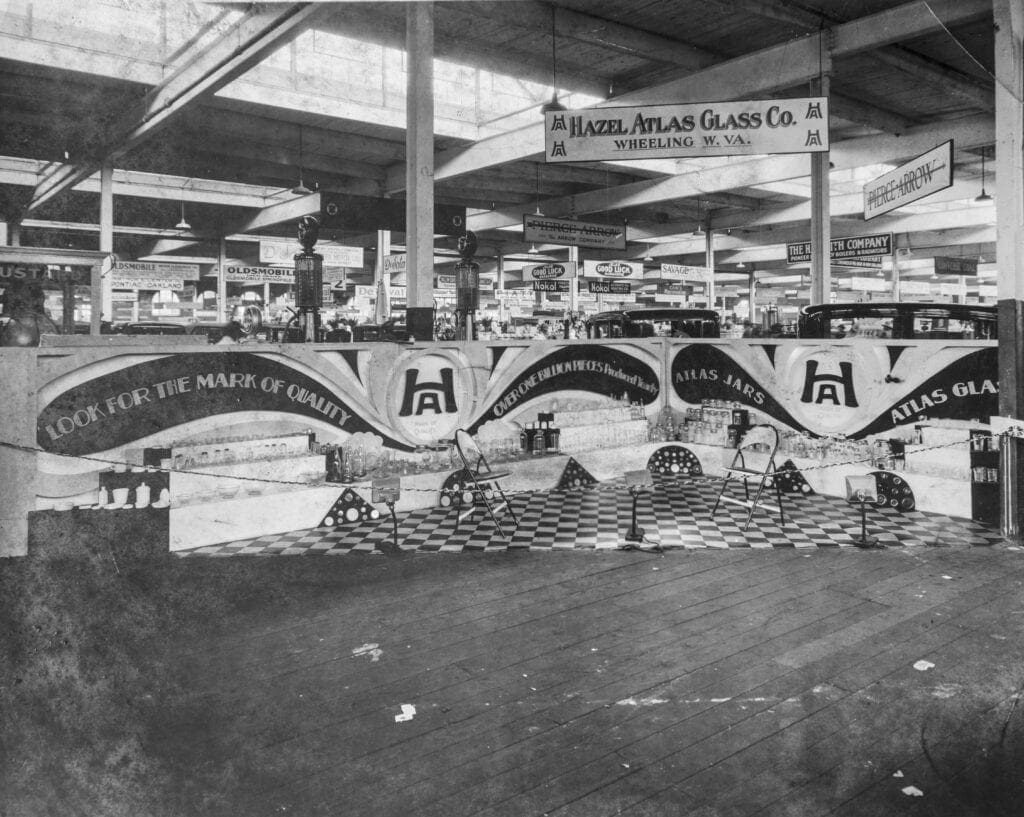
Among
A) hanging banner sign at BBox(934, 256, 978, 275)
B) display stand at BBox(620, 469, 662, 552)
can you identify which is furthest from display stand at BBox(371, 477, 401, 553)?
hanging banner sign at BBox(934, 256, 978, 275)

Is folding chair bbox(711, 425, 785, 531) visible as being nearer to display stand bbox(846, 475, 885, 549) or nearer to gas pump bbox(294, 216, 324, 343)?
display stand bbox(846, 475, 885, 549)

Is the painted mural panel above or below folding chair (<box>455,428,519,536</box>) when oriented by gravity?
above

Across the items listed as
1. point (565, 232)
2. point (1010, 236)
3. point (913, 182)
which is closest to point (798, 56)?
point (913, 182)

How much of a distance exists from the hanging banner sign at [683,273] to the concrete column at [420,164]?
34.3 ft

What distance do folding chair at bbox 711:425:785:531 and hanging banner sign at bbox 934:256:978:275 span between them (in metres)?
15.2

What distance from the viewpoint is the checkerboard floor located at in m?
5.72

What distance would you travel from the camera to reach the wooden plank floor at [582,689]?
2576 mm

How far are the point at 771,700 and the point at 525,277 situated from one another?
1600 cm

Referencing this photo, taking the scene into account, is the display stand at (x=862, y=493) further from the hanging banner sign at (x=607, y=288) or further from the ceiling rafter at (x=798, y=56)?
the hanging banner sign at (x=607, y=288)

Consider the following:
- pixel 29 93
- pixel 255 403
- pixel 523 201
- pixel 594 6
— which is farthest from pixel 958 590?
pixel 523 201

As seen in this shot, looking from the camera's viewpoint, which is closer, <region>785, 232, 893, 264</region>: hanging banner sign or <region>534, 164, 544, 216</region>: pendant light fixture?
<region>785, 232, 893, 264</region>: hanging banner sign

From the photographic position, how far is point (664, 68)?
9516 mm

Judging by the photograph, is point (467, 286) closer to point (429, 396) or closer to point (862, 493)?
point (429, 396)

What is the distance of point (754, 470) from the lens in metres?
7.57
